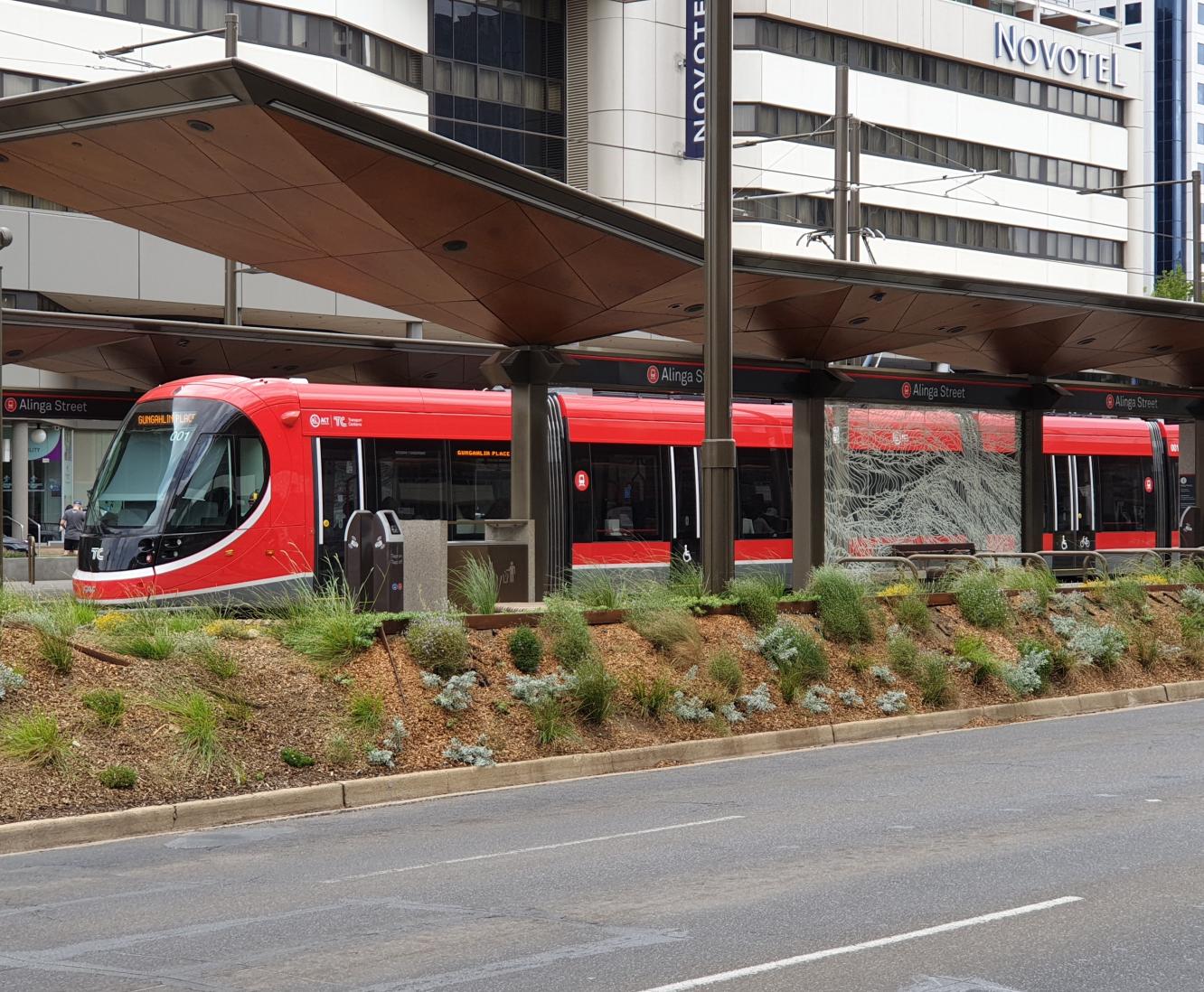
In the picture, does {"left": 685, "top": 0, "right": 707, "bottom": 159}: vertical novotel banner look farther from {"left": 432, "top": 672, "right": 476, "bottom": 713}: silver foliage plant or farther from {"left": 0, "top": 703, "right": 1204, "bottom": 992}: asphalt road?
{"left": 0, "top": 703, "right": 1204, "bottom": 992}: asphalt road

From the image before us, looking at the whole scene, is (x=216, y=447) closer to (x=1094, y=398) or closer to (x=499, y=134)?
(x=1094, y=398)

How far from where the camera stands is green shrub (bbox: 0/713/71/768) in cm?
1084

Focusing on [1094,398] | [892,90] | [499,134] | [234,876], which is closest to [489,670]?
[234,876]

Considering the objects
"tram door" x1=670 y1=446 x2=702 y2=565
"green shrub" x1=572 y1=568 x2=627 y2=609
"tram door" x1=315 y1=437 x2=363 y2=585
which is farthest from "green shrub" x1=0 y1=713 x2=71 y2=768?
"tram door" x1=670 y1=446 x2=702 y2=565

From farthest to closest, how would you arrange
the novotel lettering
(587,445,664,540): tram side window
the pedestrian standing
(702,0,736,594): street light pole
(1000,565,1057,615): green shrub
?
the novotel lettering → the pedestrian standing → (587,445,664,540): tram side window → (1000,565,1057,615): green shrub → (702,0,736,594): street light pole

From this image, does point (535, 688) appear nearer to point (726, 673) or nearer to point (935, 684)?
point (726, 673)

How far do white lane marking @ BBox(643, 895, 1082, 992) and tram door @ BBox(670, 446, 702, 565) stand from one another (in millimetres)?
17731

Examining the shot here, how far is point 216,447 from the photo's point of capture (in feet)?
68.2

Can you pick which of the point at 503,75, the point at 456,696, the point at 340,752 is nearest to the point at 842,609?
the point at 456,696

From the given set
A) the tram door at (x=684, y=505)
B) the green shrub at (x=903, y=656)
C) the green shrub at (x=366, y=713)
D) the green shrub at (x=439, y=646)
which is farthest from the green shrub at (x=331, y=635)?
the tram door at (x=684, y=505)

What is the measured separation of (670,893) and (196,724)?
4.95m

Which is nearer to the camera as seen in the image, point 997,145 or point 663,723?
point 663,723

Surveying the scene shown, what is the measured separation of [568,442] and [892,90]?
126ft

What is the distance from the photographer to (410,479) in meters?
22.9
